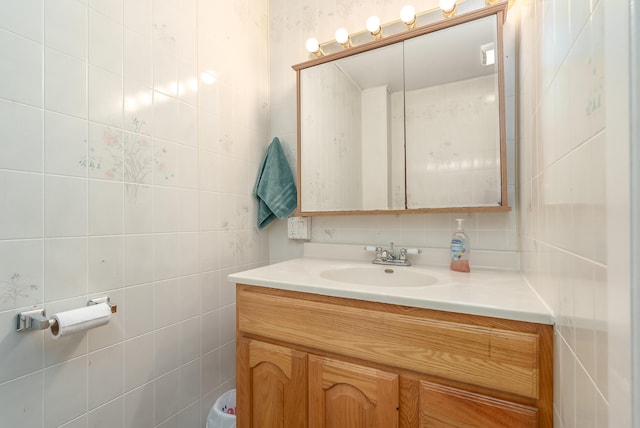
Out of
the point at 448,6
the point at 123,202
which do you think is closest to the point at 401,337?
the point at 123,202

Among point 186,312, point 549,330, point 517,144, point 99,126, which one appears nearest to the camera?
point 549,330

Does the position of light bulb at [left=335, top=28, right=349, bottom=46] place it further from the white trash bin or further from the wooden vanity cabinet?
the white trash bin

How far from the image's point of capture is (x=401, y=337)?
2.41 ft

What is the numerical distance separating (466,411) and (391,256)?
2.08 feet

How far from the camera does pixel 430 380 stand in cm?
70

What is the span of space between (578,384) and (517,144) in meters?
0.84

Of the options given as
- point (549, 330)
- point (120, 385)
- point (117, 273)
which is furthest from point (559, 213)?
point (120, 385)

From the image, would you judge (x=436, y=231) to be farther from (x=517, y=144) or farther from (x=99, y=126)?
(x=99, y=126)

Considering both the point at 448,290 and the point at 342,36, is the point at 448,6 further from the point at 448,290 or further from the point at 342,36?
the point at 448,290

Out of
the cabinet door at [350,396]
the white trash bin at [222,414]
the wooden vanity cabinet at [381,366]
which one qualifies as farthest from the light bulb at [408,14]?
the white trash bin at [222,414]

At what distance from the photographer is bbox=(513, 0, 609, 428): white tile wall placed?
353 millimetres

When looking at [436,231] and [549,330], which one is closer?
[549,330]

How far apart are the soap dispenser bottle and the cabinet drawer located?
44 centimetres

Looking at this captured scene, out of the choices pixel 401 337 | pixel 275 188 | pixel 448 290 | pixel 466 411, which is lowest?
pixel 466 411
